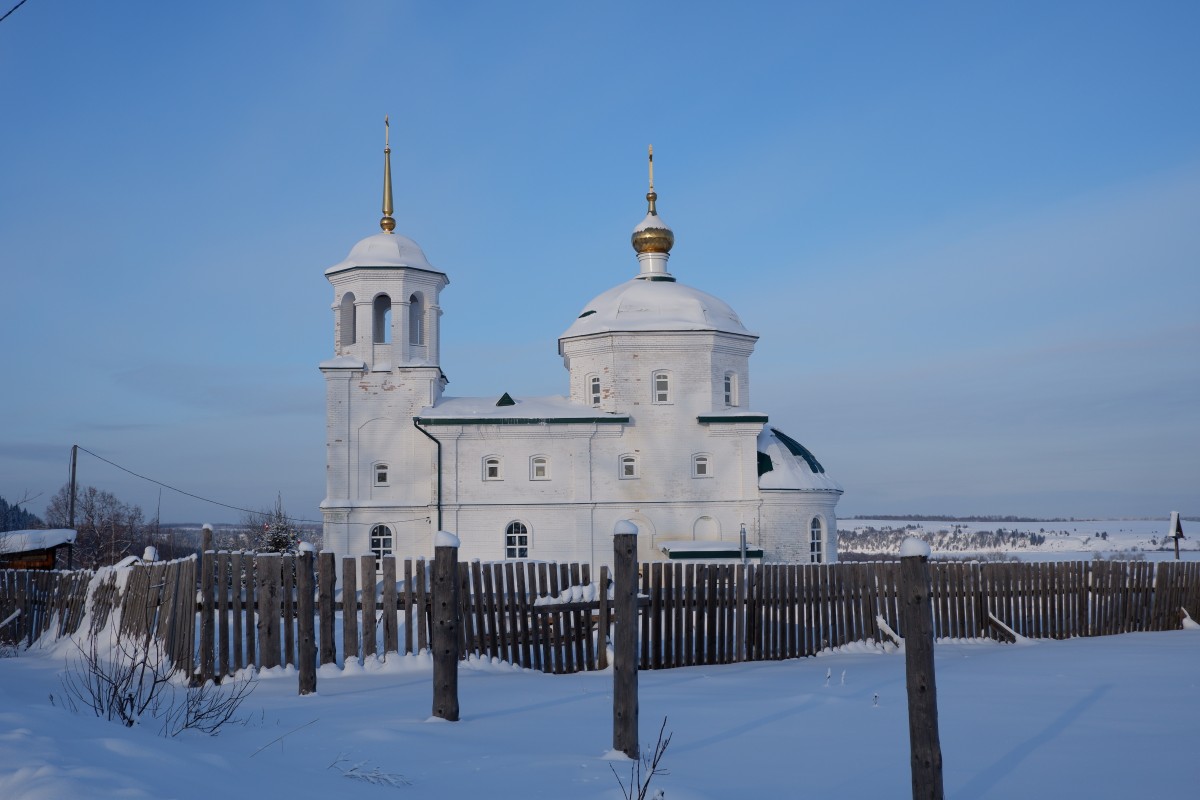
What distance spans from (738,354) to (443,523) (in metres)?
11.3

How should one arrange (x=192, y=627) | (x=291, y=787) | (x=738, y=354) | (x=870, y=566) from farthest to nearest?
(x=738, y=354) → (x=870, y=566) → (x=192, y=627) → (x=291, y=787)

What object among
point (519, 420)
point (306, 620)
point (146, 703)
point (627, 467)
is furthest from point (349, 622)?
point (627, 467)

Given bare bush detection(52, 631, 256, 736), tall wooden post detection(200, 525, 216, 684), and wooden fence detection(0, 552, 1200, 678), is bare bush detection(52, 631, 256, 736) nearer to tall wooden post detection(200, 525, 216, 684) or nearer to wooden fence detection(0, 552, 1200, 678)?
tall wooden post detection(200, 525, 216, 684)

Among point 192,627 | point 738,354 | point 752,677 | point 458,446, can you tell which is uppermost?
point 738,354

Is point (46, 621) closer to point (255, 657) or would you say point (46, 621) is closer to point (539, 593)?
point (255, 657)

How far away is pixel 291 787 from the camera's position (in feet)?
17.8

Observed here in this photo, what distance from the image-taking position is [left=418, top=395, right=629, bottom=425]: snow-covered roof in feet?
107

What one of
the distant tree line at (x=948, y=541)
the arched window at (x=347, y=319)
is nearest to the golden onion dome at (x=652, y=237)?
the arched window at (x=347, y=319)

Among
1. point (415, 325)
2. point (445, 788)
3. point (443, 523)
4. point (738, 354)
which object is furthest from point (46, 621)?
point (738, 354)

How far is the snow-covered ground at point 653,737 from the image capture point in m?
5.41

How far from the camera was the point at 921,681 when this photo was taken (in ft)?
19.7

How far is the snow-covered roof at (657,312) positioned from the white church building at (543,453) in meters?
0.11

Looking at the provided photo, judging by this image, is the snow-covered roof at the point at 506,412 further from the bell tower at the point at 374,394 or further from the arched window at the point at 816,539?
the arched window at the point at 816,539

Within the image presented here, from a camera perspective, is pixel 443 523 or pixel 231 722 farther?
pixel 443 523
